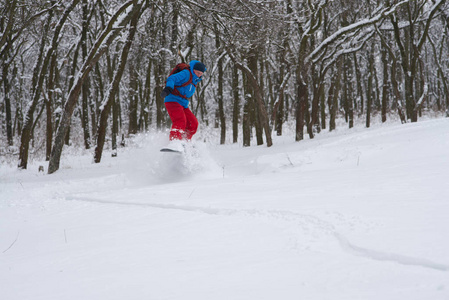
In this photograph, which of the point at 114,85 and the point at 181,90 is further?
the point at 114,85

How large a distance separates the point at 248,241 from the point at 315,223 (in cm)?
44

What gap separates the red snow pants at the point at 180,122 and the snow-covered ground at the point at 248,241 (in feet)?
6.88

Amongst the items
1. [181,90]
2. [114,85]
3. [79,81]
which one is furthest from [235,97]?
[181,90]

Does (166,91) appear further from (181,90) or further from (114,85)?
(114,85)

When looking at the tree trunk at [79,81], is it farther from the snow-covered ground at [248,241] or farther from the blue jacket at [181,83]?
the snow-covered ground at [248,241]

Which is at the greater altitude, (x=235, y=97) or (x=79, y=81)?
(x=235, y=97)

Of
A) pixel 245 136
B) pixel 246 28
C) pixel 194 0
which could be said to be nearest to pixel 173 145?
pixel 246 28

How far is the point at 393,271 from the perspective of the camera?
137 cm

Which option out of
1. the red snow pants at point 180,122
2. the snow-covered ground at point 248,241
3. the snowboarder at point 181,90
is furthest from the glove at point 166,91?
the snow-covered ground at point 248,241

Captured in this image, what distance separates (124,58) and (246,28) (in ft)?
13.2

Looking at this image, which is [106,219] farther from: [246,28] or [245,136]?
[245,136]

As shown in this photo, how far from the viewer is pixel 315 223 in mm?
2045

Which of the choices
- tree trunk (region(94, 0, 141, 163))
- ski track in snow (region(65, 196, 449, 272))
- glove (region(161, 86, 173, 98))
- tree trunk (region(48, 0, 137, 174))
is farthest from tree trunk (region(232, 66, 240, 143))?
ski track in snow (region(65, 196, 449, 272))

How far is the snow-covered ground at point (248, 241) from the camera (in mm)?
1361
